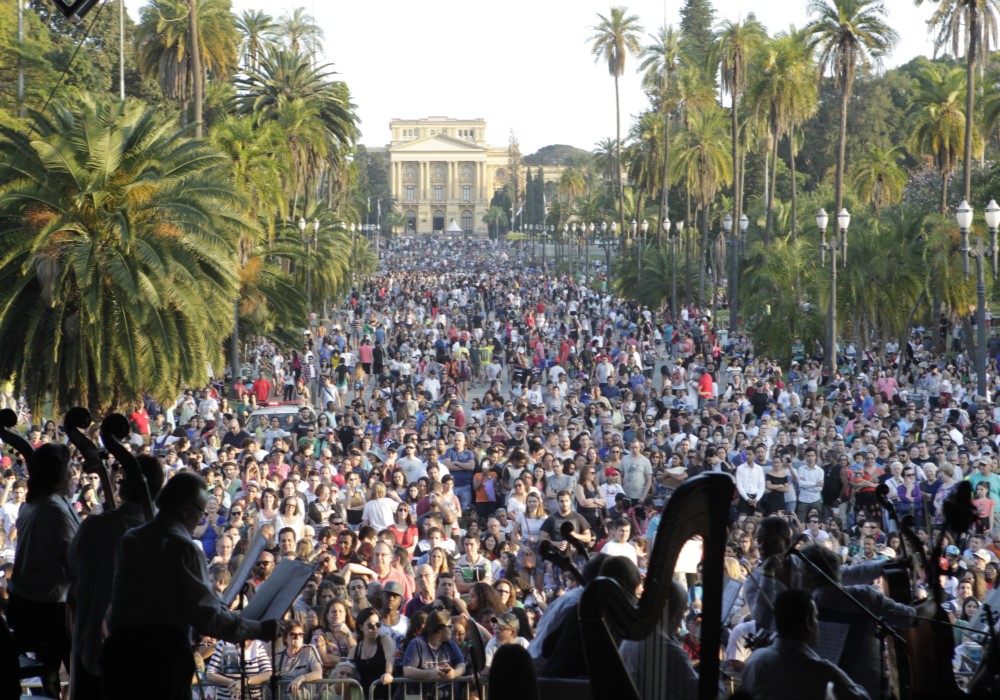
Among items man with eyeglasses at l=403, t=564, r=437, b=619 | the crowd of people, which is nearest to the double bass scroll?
the crowd of people

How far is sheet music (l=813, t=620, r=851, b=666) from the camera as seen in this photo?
18.7 feet

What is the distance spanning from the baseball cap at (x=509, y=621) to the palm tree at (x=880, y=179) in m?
44.9

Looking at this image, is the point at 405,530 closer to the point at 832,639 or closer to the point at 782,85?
the point at 832,639

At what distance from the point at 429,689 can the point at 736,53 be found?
46600 millimetres

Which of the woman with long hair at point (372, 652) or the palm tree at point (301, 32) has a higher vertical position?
the palm tree at point (301, 32)

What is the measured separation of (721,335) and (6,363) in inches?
1173

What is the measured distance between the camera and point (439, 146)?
179 meters

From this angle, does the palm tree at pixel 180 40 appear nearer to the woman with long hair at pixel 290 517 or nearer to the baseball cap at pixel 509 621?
the woman with long hair at pixel 290 517

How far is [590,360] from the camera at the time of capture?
3042 centimetres

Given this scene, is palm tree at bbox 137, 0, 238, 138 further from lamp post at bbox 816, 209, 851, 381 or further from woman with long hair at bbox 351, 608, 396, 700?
woman with long hair at bbox 351, 608, 396, 700

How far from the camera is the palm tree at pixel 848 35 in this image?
1505 inches

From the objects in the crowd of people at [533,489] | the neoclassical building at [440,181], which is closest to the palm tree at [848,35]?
the crowd of people at [533,489]

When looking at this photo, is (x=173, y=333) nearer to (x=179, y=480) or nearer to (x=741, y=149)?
(x=179, y=480)

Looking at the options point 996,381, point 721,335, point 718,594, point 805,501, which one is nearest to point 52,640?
point 718,594
